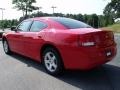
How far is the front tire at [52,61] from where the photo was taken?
256 inches

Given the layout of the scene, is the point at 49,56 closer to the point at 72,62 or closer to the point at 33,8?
the point at 72,62

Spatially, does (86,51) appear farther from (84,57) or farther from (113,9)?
(113,9)

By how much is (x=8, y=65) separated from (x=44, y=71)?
150 cm

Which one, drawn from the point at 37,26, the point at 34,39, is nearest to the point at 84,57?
the point at 34,39

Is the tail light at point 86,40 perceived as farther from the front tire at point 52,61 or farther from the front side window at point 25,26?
the front side window at point 25,26

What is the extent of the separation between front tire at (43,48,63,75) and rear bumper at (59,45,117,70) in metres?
0.27

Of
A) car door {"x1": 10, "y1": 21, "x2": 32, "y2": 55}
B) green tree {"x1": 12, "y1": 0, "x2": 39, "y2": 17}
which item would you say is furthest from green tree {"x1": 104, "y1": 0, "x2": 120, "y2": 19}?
car door {"x1": 10, "y1": 21, "x2": 32, "y2": 55}

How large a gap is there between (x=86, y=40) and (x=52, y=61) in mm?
1259

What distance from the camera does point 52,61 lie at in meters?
6.78

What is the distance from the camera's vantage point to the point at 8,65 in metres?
8.22

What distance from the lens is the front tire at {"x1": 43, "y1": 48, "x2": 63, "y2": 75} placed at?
6.50 meters

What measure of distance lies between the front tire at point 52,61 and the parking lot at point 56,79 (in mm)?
155

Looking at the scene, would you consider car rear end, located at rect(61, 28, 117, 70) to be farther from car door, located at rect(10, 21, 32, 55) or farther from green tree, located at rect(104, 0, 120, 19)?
green tree, located at rect(104, 0, 120, 19)

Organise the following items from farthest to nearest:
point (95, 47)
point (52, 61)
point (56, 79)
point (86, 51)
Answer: point (52, 61)
point (56, 79)
point (95, 47)
point (86, 51)
